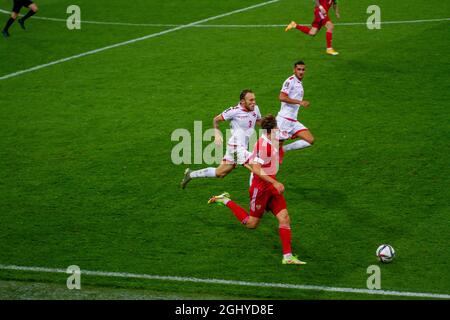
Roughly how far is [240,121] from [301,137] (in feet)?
6.17

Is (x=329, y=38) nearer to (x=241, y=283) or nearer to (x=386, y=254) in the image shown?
(x=386, y=254)

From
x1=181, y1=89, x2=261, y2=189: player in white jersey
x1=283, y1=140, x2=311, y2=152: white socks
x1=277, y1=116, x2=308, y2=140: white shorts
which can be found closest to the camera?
x1=181, y1=89, x2=261, y2=189: player in white jersey

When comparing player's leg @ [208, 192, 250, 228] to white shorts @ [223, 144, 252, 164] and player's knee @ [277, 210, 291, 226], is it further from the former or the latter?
white shorts @ [223, 144, 252, 164]

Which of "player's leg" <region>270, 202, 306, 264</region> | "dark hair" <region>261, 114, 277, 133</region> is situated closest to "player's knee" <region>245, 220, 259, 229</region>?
"player's leg" <region>270, 202, 306, 264</region>

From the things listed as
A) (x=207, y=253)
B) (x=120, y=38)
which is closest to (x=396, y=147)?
(x=207, y=253)

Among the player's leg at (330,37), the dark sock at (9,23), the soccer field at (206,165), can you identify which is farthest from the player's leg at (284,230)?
the dark sock at (9,23)

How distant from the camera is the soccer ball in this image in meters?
12.9

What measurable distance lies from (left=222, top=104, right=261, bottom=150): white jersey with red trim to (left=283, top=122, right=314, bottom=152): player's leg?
1572mm

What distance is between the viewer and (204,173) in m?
15.6

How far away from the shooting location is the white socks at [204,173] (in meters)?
15.5

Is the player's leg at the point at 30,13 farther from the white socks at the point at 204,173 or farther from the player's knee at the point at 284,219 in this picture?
the player's knee at the point at 284,219

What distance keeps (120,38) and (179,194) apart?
11.5 metres

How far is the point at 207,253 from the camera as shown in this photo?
13.5 meters

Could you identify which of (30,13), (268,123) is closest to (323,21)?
(30,13)
